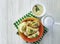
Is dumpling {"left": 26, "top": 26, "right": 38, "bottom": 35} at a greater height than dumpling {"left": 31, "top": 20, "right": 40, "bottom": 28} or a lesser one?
lesser

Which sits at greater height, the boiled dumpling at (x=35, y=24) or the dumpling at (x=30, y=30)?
the boiled dumpling at (x=35, y=24)

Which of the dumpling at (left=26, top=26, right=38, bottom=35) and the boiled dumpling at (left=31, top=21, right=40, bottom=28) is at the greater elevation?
the boiled dumpling at (left=31, top=21, right=40, bottom=28)

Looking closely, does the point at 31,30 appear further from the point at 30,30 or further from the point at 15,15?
the point at 15,15

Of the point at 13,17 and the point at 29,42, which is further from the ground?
the point at 13,17

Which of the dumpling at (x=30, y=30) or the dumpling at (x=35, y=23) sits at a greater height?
the dumpling at (x=35, y=23)

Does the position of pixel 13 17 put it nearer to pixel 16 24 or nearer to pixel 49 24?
pixel 16 24

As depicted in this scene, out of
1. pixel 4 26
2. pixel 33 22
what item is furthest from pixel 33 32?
pixel 4 26

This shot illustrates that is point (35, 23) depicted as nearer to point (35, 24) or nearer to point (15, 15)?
point (35, 24)

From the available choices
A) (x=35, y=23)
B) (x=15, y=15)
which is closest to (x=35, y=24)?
(x=35, y=23)
